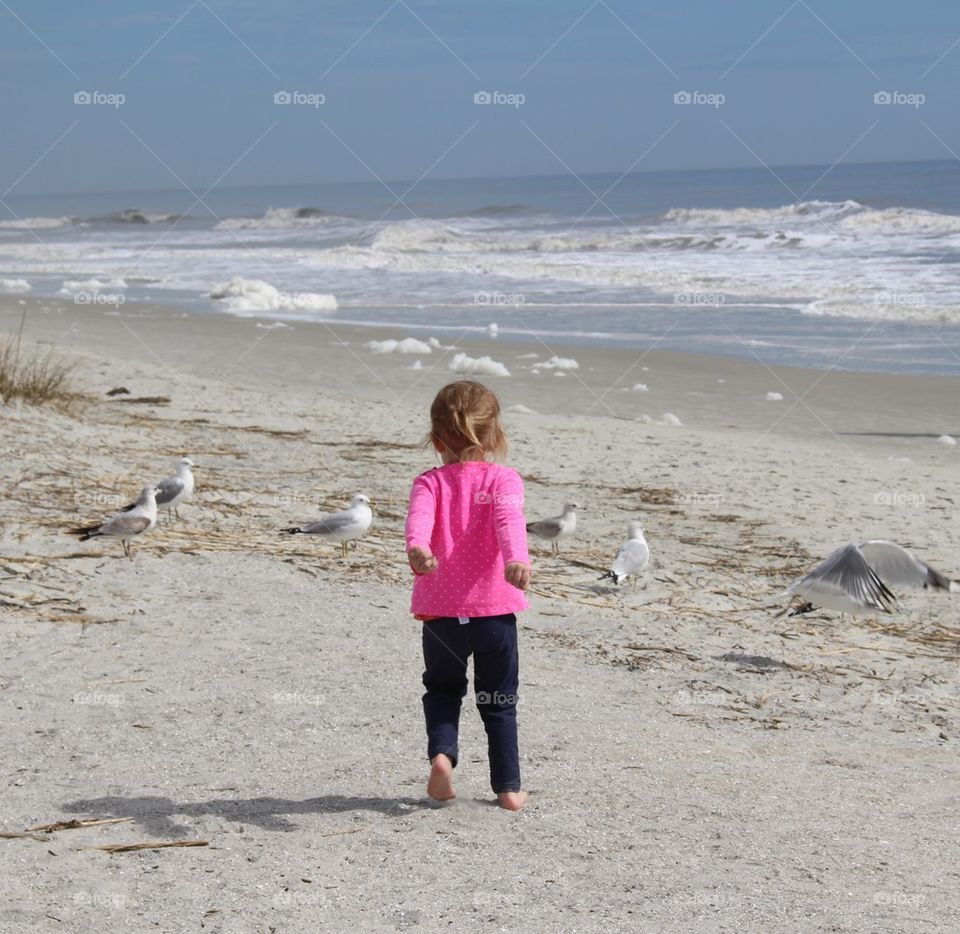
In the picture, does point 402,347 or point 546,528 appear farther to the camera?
point 402,347

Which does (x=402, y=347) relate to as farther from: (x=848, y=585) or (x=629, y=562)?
(x=848, y=585)

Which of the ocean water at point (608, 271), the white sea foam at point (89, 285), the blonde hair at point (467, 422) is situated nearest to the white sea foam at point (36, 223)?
the ocean water at point (608, 271)

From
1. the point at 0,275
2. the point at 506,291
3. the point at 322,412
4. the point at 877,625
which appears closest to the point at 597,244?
the point at 506,291

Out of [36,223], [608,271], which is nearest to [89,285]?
[608,271]

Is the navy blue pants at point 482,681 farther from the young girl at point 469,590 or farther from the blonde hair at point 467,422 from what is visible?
the blonde hair at point 467,422

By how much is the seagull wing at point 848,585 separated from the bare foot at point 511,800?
219 cm

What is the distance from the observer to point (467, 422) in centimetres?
347

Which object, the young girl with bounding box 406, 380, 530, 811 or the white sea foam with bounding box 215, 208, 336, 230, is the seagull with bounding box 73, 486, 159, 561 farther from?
the white sea foam with bounding box 215, 208, 336, 230

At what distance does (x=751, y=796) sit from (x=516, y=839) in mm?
782

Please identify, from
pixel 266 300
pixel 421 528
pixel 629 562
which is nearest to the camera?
pixel 421 528

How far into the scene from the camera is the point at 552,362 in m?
13.8

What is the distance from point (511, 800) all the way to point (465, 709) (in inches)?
34.7

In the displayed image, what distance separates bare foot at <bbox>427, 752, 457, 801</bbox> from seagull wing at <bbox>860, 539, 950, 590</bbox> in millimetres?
2528

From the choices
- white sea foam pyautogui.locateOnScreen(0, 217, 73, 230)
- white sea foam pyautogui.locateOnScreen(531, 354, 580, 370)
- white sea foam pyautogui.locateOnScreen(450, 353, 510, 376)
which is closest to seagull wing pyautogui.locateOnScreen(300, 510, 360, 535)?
white sea foam pyautogui.locateOnScreen(450, 353, 510, 376)
